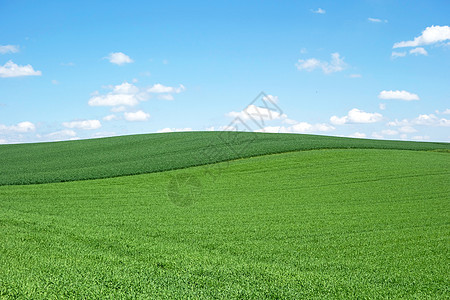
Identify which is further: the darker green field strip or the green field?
the darker green field strip

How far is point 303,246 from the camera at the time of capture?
1190cm

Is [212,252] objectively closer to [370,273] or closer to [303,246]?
[303,246]

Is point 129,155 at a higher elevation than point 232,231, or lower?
higher

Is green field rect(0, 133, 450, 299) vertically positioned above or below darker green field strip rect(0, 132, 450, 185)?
below

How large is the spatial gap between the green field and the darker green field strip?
36 cm

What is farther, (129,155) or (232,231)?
(129,155)

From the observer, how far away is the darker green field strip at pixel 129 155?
1162 inches

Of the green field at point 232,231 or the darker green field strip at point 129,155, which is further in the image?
the darker green field strip at point 129,155

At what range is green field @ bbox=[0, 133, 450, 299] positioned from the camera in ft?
28.0

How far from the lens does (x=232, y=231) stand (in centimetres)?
1352

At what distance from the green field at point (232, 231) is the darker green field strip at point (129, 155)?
0.36 meters

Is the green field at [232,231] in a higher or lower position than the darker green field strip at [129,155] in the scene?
lower

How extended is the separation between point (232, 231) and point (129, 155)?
2545 cm

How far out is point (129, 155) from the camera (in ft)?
122
